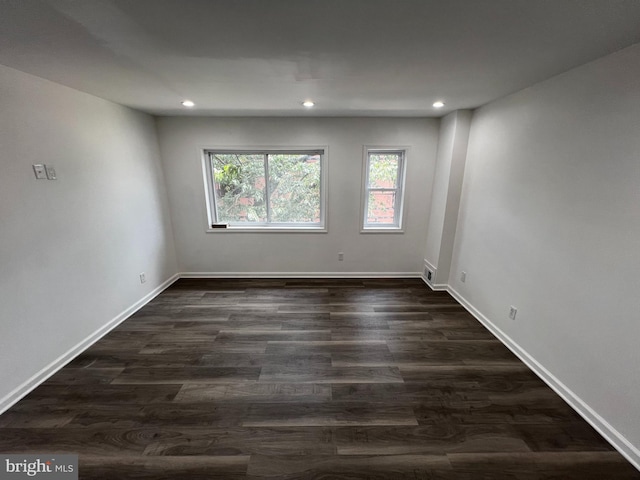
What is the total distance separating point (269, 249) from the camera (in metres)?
3.76

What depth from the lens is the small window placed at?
352cm

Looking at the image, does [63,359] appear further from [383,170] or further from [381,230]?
[383,170]

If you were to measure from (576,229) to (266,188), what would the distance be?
328 centimetres

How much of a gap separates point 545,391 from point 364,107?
3.00m

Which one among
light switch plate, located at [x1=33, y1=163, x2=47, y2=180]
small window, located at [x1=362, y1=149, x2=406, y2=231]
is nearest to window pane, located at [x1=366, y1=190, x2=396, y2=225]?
small window, located at [x1=362, y1=149, x2=406, y2=231]

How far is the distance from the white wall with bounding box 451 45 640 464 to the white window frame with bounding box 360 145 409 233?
1108 mm

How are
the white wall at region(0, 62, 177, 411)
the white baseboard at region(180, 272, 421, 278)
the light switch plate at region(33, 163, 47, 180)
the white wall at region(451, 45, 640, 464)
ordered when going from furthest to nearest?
the white baseboard at region(180, 272, 421, 278) < the light switch plate at region(33, 163, 47, 180) < the white wall at region(0, 62, 177, 411) < the white wall at region(451, 45, 640, 464)

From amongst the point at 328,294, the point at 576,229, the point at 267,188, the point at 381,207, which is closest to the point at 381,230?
the point at 381,207

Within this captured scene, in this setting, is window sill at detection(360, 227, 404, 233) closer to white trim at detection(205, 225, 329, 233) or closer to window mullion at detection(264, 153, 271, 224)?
white trim at detection(205, 225, 329, 233)

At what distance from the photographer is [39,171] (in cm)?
187

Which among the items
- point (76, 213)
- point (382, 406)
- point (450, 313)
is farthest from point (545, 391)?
point (76, 213)

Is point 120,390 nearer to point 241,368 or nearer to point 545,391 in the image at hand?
point 241,368

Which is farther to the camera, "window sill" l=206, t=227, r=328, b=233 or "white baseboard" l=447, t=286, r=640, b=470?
"window sill" l=206, t=227, r=328, b=233

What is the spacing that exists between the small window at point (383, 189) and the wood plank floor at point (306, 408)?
1.54 m
